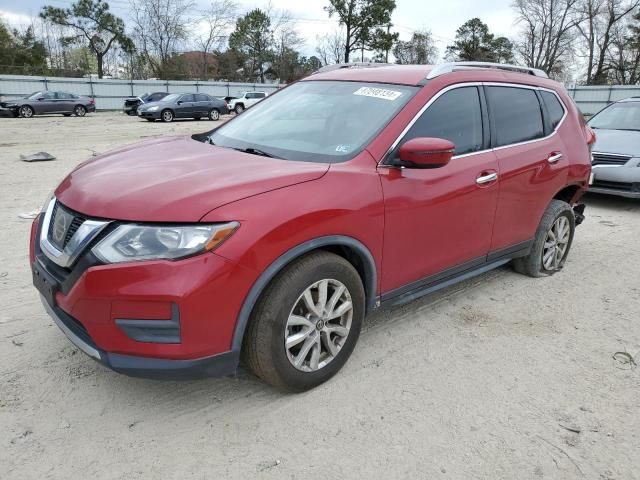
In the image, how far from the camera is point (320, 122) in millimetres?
3416

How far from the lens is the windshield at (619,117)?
332 inches

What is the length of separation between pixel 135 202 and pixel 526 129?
10.3 feet

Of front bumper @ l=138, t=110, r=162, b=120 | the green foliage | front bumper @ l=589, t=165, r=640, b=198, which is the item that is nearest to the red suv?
front bumper @ l=589, t=165, r=640, b=198

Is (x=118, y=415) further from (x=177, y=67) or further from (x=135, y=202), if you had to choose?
(x=177, y=67)

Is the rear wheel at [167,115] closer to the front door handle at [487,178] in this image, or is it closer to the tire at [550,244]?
the tire at [550,244]

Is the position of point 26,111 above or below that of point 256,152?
below

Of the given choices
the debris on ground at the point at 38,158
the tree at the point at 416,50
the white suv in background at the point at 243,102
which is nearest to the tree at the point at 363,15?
the tree at the point at 416,50

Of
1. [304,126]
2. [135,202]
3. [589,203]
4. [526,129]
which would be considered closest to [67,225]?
[135,202]

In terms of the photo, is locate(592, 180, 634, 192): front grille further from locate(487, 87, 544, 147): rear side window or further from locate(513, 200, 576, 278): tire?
locate(487, 87, 544, 147): rear side window

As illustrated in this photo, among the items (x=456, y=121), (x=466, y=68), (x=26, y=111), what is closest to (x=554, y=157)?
(x=466, y=68)

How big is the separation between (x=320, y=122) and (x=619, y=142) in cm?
633

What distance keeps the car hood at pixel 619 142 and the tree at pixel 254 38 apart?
51.9 meters

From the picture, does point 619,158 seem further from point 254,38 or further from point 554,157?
point 254,38

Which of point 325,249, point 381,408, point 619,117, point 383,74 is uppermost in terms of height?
point 383,74
